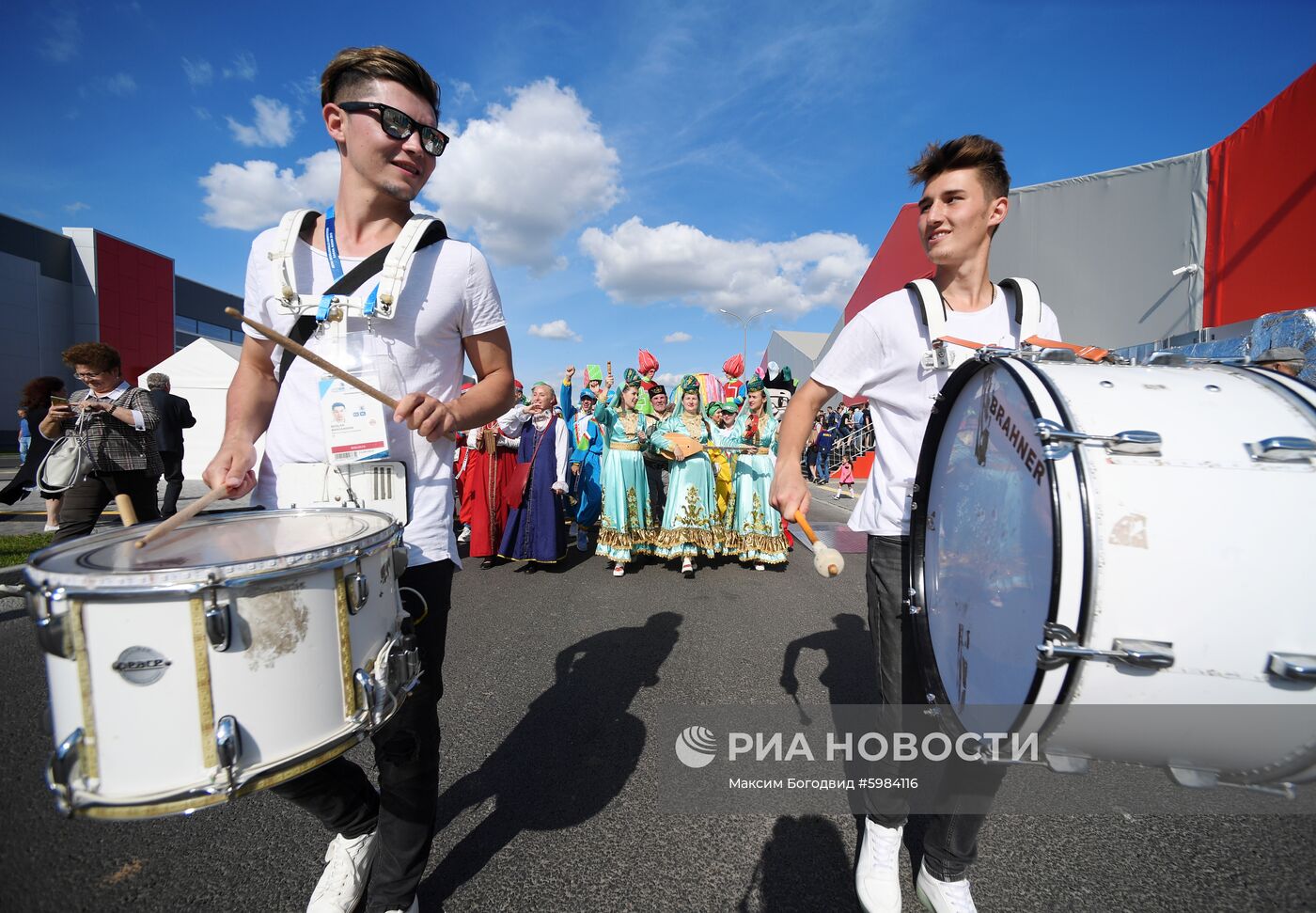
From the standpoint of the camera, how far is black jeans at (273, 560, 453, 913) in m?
1.56

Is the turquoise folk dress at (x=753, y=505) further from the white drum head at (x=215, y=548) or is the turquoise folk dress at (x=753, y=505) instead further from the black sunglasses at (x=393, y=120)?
the white drum head at (x=215, y=548)

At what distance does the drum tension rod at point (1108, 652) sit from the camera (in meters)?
1.04

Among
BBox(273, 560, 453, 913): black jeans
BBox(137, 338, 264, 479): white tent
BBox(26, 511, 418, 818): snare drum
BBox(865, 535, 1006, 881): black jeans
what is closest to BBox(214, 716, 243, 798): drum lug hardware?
BBox(26, 511, 418, 818): snare drum

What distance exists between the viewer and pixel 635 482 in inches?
260

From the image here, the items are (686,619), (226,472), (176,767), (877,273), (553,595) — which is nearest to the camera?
(176,767)

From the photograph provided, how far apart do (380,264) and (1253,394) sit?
1.87 m

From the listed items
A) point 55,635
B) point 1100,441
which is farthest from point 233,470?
point 1100,441

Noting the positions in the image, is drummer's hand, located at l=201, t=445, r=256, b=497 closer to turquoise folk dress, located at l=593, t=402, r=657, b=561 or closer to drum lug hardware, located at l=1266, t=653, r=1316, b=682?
drum lug hardware, located at l=1266, t=653, r=1316, b=682

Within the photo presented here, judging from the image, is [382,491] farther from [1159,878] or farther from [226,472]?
[1159,878]

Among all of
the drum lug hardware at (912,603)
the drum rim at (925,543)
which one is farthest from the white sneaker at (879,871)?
the drum lug hardware at (912,603)

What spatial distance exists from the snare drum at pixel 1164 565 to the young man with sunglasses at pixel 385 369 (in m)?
1.29

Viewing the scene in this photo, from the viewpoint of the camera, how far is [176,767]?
39.1 inches

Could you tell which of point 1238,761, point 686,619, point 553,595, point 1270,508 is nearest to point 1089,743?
point 1238,761

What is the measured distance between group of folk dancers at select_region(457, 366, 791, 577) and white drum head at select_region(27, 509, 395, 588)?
4.76 meters
